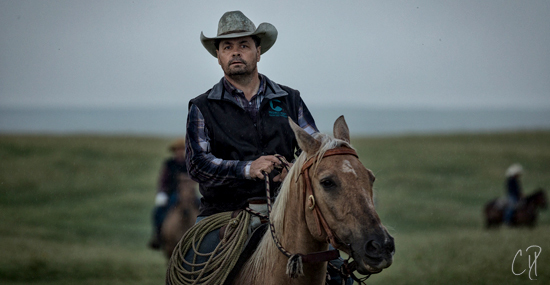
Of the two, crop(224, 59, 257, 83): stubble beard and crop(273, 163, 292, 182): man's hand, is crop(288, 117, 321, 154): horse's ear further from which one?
crop(224, 59, 257, 83): stubble beard

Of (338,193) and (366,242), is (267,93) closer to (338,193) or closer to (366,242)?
(338,193)

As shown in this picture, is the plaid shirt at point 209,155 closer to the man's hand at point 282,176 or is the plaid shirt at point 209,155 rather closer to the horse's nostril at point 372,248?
the man's hand at point 282,176

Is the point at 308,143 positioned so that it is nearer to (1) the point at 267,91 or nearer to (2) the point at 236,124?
(2) the point at 236,124

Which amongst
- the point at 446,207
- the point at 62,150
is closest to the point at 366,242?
the point at 446,207

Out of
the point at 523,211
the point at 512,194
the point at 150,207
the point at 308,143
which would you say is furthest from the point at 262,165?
the point at 150,207

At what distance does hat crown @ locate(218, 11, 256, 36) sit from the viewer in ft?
15.3

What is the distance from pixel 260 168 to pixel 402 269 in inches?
368

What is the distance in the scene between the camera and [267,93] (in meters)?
4.65

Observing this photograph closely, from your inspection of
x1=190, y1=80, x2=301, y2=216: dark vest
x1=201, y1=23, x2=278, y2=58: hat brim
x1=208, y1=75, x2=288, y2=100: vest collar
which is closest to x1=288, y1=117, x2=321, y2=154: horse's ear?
x1=190, y1=80, x2=301, y2=216: dark vest

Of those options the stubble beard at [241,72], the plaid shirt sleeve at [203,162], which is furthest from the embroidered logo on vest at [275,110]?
the plaid shirt sleeve at [203,162]

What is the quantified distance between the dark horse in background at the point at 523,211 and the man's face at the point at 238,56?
1763 centimetres

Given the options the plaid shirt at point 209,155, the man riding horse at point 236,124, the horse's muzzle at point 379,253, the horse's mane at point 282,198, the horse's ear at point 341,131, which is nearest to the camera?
the horse's muzzle at point 379,253

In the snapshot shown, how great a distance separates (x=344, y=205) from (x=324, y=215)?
171 mm

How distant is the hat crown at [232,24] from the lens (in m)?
4.67
